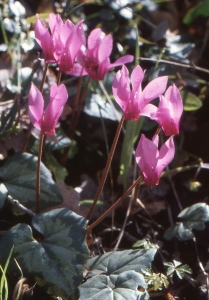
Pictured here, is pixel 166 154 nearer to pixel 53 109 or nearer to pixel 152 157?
pixel 152 157

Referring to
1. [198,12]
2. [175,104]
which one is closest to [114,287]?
[175,104]

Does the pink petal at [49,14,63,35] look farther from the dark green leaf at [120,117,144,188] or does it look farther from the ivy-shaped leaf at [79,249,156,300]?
the ivy-shaped leaf at [79,249,156,300]

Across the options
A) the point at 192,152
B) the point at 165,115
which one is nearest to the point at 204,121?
the point at 192,152

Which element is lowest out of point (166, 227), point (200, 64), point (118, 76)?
point (166, 227)

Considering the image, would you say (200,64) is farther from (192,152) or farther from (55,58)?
(55,58)

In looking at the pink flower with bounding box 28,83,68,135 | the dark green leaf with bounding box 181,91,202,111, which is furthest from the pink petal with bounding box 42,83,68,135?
the dark green leaf with bounding box 181,91,202,111

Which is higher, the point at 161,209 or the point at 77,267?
the point at 77,267

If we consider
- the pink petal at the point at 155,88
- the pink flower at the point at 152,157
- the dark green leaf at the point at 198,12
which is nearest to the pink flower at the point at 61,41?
Answer: the pink petal at the point at 155,88
